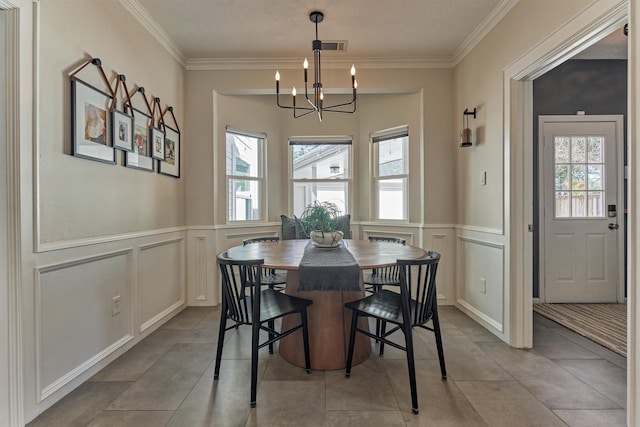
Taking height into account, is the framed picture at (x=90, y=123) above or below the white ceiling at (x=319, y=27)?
below

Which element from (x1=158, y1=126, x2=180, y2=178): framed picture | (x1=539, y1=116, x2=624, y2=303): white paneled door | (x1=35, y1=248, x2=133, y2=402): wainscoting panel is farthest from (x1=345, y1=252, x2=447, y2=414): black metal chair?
(x1=539, y1=116, x2=624, y2=303): white paneled door

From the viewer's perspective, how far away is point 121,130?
2.25 meters

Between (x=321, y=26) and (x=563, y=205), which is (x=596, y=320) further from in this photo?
(x=321, y=26)

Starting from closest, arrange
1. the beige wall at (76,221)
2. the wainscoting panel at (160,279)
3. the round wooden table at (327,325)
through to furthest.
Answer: the beige wall at (76,221), the round wooden table at (327,325), the wainscoting panel at (160,279)

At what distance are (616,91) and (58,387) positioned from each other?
5.48 meters

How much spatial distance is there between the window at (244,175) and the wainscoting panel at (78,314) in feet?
5.04

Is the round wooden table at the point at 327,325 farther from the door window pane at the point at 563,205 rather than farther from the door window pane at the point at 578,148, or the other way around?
the door window pane at the point at 578,148

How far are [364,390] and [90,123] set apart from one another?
7.51ft

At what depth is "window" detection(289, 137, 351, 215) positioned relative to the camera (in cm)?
423

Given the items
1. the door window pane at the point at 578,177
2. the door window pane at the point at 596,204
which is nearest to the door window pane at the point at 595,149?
the door window pane at the point at 578,177

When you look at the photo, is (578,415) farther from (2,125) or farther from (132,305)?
(2,125)

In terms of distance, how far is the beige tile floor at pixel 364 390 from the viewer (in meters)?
1.62

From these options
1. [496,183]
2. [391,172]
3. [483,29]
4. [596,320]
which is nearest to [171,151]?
[391,172]

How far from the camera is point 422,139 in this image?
11.3 ft
